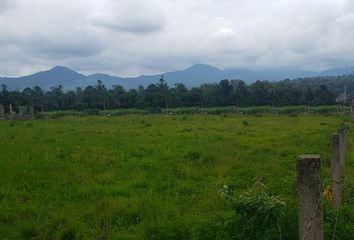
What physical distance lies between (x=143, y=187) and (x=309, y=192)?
7.44 metres

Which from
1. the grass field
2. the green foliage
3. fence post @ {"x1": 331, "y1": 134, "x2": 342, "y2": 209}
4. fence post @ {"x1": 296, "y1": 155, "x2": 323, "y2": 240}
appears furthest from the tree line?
fence post @ {"x1": 296, "y1": 155, "x2": 323, "y2": 240}

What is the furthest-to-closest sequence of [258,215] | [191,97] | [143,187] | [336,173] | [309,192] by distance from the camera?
[191,97]
[143,187]
[336,173]
[258,215]
[309,192]

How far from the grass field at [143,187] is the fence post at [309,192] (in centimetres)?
106

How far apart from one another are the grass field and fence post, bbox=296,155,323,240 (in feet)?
3.47

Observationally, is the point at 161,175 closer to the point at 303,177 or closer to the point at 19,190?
the point at 19,190

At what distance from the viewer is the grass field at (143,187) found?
7535mm

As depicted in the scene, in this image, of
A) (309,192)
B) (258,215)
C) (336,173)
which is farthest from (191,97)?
(309,192)

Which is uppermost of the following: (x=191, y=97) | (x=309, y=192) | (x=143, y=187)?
(x=191, y=97)

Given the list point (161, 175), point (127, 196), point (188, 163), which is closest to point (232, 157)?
point (188, 163)

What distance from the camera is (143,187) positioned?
11.5 m

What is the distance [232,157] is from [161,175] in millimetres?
3851

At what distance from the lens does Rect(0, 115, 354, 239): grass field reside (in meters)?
7.54

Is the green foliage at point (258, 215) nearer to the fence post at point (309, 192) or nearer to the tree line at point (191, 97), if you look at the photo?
the fence post at point (309, 192)

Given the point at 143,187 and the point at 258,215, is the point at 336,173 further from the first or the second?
the point at 143,187
